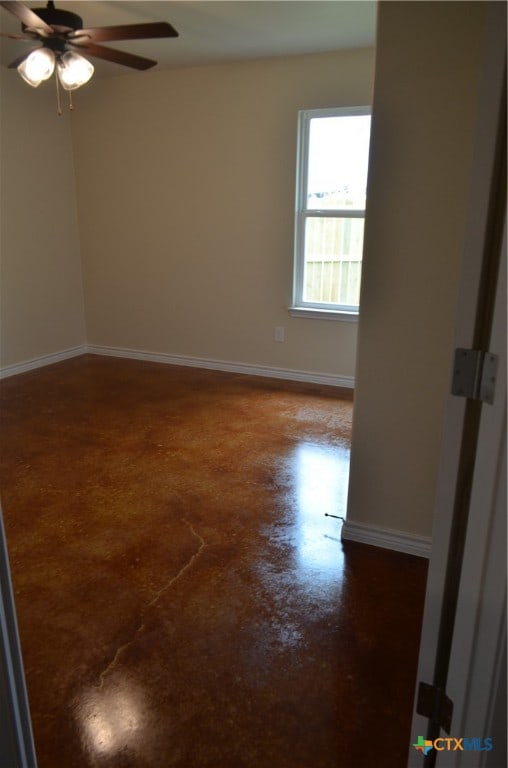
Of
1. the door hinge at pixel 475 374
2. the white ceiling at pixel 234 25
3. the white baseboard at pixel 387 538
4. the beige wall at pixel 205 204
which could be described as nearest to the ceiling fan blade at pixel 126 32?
the white ceiling at pixel 234 25

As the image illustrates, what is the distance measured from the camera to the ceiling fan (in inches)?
98.4

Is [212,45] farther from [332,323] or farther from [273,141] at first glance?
[332,323]

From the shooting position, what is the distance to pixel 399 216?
1.91 metres

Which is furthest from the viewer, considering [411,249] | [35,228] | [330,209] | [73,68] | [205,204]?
[35,228]

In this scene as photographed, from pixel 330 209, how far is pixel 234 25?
4.92ft

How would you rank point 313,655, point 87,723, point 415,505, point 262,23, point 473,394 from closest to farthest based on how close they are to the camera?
point 473,394 < point 87,723 < point 313,655 < point 415,505 < point 262,23

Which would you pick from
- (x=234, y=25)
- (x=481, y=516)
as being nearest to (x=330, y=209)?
(x=234, y=25)

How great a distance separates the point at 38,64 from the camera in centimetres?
265

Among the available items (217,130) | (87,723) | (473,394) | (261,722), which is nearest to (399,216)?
(473,394)

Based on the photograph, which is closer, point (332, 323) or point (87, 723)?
point (87, 723)

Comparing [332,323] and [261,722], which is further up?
[332,323]

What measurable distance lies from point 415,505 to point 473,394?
134 centimetres
